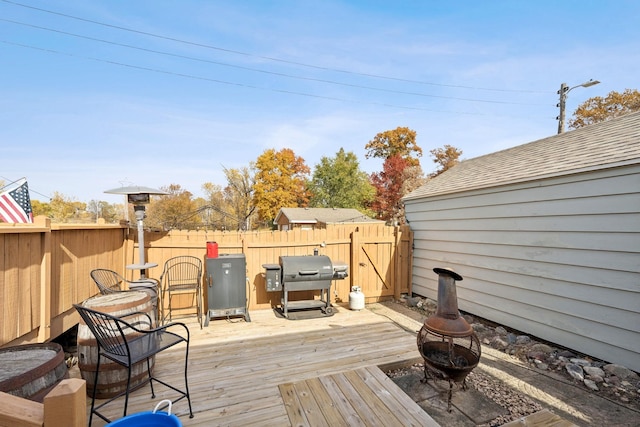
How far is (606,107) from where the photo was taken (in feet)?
53.4

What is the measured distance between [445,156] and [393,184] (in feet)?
33.8

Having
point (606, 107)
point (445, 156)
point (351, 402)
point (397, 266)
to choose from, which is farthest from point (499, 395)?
point (445, 156)

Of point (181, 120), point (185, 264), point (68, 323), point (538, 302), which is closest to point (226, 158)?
point (181, 120)

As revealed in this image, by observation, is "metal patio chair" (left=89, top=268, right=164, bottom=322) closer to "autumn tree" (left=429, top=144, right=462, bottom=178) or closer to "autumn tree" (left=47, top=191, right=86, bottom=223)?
"autumn tree" (left=47, top=191, right=86, bottom=223)

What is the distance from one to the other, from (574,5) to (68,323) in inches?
433

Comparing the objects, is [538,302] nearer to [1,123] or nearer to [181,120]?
[181,120]

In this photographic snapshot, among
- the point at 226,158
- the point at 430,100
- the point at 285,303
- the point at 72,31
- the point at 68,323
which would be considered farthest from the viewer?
the point at 226,158

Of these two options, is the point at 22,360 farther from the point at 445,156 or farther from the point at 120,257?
the point at 445,156

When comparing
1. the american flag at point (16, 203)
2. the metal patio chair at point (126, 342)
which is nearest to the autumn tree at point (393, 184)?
the metal patio chair at point (126, 342)

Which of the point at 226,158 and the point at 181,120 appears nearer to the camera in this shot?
the point at 181,120

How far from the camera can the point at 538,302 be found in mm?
3895

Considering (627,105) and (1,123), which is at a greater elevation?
(627,105)

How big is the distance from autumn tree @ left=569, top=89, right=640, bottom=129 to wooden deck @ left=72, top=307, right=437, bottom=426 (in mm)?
20531

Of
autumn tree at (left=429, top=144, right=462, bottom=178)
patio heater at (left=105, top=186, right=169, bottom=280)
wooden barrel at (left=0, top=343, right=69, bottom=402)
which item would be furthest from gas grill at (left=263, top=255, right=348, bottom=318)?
autumn tree at (left=429, top=144, right=462, bottom=178)
